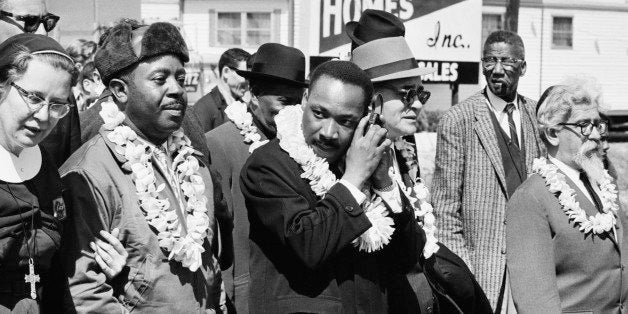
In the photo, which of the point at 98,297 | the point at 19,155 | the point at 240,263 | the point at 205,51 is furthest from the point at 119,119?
the point at 205,51

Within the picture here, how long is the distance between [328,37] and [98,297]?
17.8 ft

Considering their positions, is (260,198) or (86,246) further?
(260,198)

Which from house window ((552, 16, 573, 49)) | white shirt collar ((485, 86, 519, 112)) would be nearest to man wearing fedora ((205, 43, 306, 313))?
white shirt collar ((485, 86, 519, 112))

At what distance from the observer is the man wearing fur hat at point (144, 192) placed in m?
3.67

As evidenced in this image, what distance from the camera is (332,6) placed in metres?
8.76

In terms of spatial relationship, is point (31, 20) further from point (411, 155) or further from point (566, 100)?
point (566, 100)

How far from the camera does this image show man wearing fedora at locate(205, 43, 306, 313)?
5.16 meters

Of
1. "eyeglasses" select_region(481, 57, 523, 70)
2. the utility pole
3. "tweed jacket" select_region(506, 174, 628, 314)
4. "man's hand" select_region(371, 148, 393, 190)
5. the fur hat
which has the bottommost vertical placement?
"tweed jacket" select_region(506, 174, 628, 314)

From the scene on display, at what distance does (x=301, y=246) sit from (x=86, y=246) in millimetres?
892

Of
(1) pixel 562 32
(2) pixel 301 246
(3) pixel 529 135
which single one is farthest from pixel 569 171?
(1) pixel 562 32

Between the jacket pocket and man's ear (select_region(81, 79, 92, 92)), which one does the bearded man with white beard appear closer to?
the jacket pocket

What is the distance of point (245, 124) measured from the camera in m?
5.67

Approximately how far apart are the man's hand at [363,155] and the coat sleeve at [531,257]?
4.26 ft

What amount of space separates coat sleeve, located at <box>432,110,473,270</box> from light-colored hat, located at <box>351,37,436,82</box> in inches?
50.2
